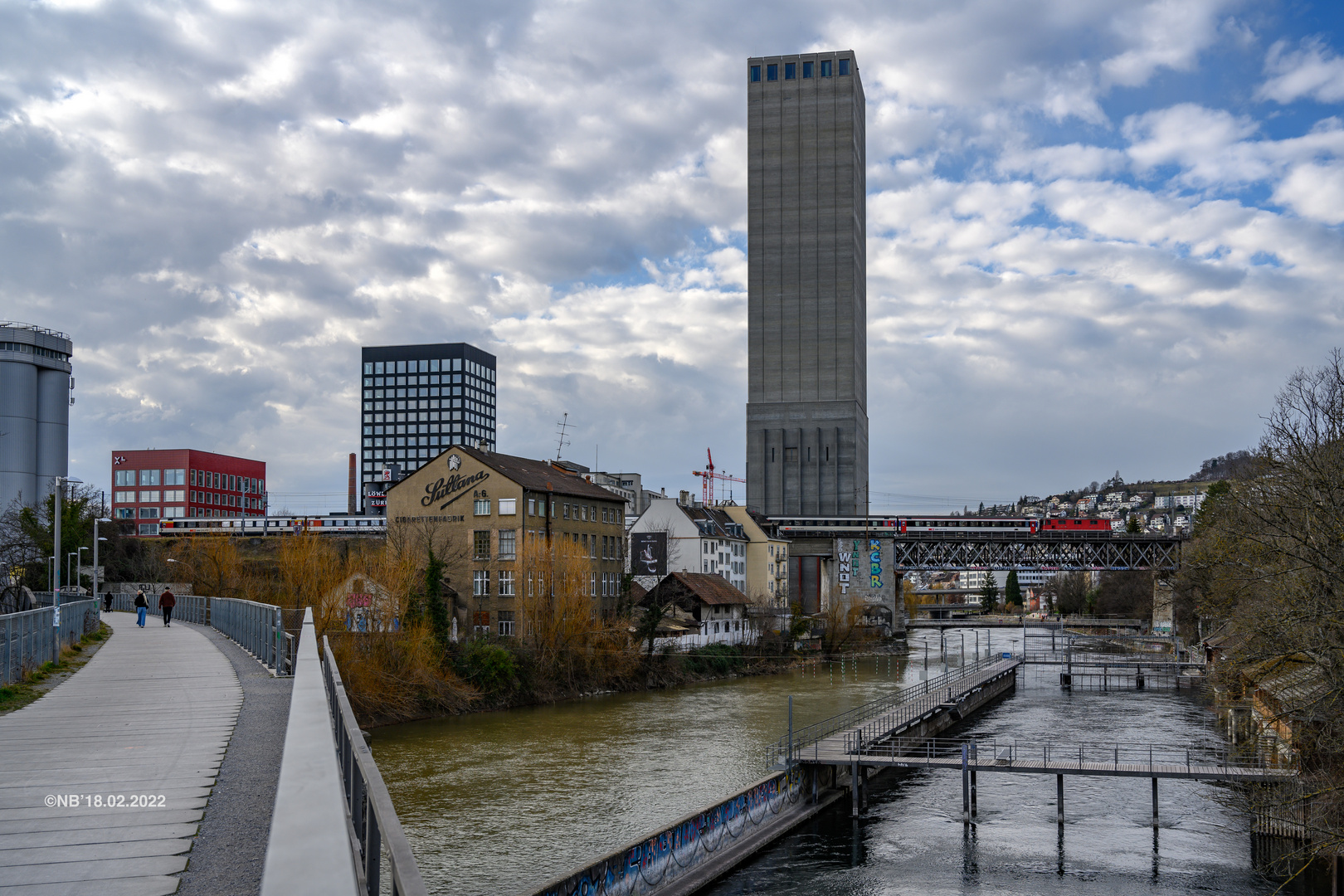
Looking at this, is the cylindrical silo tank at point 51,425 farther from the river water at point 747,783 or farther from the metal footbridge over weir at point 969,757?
the metal footbridge over weir at point 969,757

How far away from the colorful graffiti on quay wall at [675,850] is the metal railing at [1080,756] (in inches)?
237

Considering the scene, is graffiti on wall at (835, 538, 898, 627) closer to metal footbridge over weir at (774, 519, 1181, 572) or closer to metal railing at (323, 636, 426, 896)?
metal footbridge over weir at (774, 519, 1181, 572)

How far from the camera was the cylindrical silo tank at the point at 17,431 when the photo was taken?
380 feet

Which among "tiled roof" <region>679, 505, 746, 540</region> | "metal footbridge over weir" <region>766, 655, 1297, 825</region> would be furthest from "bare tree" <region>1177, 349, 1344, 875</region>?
"tiled roof" <region>679, 505, 746, 540</region>

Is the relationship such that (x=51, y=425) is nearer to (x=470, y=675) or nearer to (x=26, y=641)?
(x=470, y=675)

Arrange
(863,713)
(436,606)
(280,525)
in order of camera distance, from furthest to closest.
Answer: (280,525) → (436,606) → (863,713)

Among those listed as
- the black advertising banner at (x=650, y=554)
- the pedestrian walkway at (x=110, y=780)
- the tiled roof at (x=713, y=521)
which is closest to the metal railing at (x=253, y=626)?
the pedestrian walkway at (x=110, y=780)

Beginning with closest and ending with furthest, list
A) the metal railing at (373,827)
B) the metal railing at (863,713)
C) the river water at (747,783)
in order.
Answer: the metal railing at (373,827), the river water at (747,783), the metal railing at (863,713)

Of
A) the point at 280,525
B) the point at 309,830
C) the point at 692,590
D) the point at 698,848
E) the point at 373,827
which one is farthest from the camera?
the point at 280,525

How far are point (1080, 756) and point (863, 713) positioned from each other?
55.8 feet

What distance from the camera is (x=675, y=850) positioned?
86.8 feet

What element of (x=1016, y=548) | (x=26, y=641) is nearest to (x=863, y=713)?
(x=26, y=641)

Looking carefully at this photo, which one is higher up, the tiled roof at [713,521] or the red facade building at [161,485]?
the red facade building at [161,485]

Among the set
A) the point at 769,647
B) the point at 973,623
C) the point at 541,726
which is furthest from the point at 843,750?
the point at 973,623
